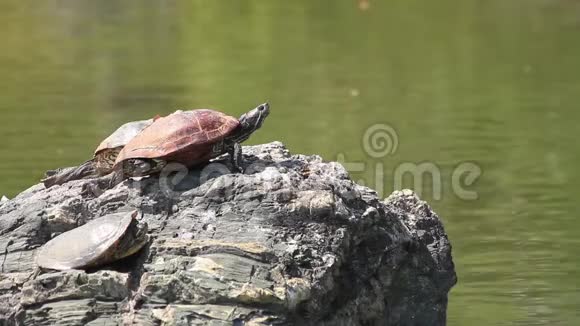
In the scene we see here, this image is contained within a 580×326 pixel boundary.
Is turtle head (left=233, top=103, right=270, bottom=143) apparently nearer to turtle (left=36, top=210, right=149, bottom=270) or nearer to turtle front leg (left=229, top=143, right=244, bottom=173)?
turtle front leg (left=229, top=143, right=244, bottom=173)

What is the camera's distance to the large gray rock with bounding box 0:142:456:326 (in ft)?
16.0

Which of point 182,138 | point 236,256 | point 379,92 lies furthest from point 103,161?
point 379,92

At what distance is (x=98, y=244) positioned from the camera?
16.2ft

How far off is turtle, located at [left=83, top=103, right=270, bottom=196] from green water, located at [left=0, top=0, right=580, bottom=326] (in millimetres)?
1898

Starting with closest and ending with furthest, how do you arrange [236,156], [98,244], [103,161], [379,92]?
[98,244]
[236,156]
[103,161]
[379,92]

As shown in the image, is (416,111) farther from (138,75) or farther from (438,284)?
(438,284)

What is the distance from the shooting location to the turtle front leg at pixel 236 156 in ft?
17.7

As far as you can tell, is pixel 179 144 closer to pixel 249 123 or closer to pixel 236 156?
pixel 236 156

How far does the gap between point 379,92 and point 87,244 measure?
33.9ft

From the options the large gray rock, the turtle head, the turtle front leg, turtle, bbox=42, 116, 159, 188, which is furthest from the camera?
turtle, bbox=42, 116, 159, 188

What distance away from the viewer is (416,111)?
13.8 m

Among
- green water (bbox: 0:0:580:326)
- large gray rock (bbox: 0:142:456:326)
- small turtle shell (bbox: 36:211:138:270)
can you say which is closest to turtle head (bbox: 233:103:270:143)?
large gray rock (bbox: 0:142:456:326)

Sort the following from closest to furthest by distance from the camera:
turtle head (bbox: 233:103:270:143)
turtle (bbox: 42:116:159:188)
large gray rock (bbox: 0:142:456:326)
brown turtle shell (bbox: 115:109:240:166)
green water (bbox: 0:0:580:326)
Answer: large gray rock (bbox: 0:142:456:326)
brown turtle shell (bbox: 115:109:240:166)
turtle head (bbox: 233:103:270:143)
turtle (bbox: 42:116:159:188)
green water (bbox: 0:0:580:326)

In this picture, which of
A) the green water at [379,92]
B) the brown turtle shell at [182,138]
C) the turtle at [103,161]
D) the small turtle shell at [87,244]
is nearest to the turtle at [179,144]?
the brown turtle shell at [182,138]
